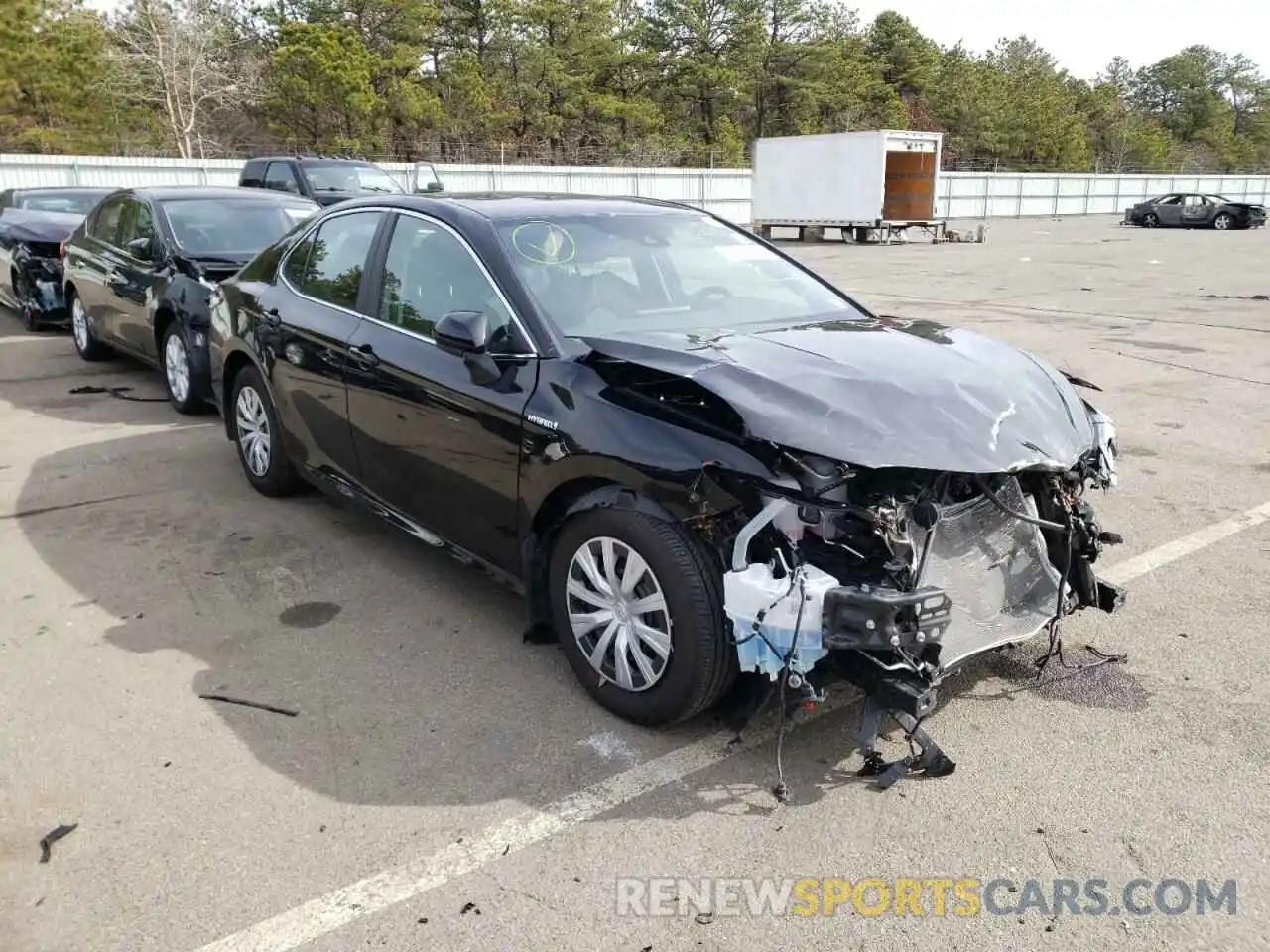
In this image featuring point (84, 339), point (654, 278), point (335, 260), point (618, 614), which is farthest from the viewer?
point (84, 339)

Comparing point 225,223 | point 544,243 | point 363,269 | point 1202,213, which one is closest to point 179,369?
point 225,223

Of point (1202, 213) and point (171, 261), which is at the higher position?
point (1202, 213)

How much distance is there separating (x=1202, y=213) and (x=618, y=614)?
4160cm

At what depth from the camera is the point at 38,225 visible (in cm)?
1205

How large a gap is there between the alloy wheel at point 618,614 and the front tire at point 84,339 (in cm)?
808

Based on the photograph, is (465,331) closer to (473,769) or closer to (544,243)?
(544,243)

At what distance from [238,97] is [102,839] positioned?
50359mm

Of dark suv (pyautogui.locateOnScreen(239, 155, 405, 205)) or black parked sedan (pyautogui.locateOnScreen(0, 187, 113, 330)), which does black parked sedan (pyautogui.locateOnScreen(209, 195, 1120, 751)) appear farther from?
dark suv (pyautogui.locateOnScreen(239, 155, 405, 205))

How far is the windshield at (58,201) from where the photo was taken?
1357cm

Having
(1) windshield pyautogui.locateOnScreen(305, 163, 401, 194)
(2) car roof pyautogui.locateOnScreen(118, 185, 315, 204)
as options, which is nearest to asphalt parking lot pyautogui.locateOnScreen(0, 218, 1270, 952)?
(2) car roof pyautogui.locateOnScreen(118, 185, 315, 204)

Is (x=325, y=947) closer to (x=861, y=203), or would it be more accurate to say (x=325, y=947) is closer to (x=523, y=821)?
(x=523, y=821)

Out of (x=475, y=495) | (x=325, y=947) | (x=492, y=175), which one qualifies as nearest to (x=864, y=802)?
(x=325, y=947)

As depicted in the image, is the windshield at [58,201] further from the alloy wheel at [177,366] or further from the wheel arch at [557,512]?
the wheel arch at [557,512]

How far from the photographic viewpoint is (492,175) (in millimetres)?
34250
